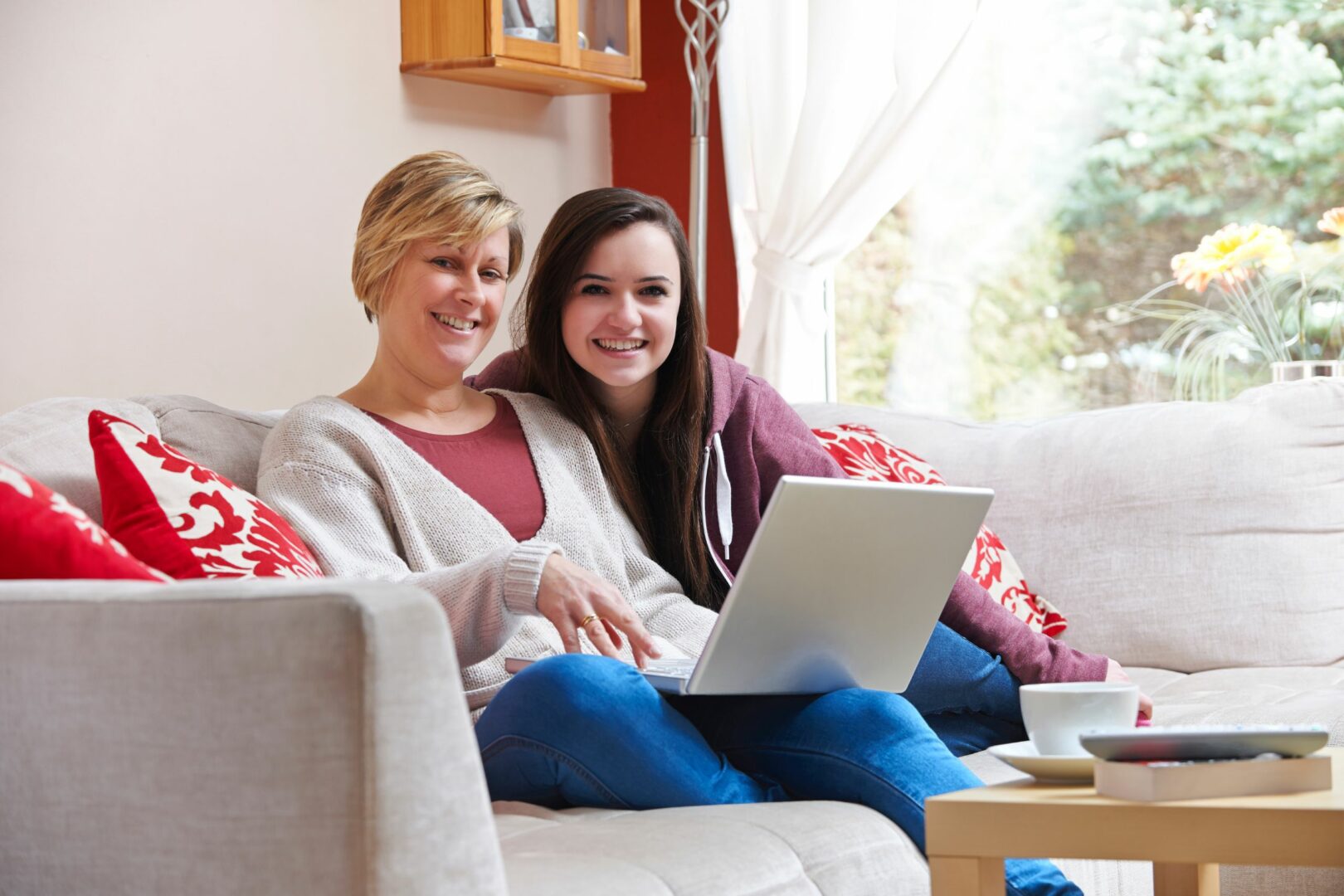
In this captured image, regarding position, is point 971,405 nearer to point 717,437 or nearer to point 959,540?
point 717,437

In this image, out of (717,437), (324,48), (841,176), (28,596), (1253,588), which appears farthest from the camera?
(841,176)

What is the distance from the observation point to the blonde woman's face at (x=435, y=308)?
2.02 m

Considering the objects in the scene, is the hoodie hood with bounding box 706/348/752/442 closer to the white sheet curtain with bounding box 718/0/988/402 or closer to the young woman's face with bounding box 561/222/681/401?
the young woman's face with bounding box 561/222/681/401

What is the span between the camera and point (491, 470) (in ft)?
6.61

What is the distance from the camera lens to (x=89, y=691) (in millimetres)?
1059

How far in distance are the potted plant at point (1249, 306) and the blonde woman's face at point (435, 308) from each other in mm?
1766

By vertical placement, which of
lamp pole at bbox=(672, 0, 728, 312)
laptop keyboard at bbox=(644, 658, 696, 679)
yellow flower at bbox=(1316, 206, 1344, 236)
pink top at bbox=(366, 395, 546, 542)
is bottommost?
laptop keyboard at bbox=(644, 658, 696, 679)

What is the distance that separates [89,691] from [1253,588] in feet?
6.06

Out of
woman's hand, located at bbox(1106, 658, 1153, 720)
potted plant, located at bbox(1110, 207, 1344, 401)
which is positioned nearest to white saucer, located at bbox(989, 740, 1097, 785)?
woman's hand, located at bbox(1106, 658, 1153, 720)

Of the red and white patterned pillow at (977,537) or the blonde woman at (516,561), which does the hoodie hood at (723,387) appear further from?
the red and white patterned pillow at (977,537)

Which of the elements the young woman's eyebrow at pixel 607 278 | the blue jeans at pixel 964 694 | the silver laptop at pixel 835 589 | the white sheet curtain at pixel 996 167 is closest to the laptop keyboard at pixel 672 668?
the silver laptop at pixel 835 589

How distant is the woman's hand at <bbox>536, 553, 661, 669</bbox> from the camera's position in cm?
159

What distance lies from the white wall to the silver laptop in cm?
147

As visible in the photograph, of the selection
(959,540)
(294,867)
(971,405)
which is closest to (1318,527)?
(959,540)
